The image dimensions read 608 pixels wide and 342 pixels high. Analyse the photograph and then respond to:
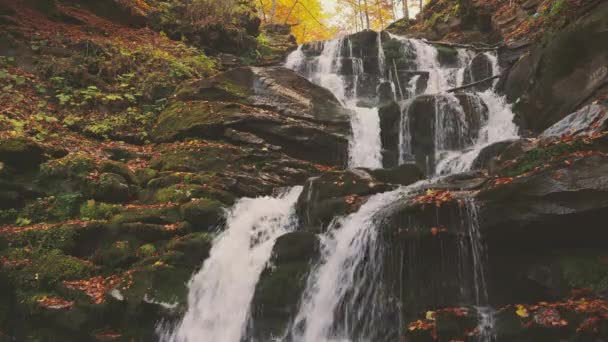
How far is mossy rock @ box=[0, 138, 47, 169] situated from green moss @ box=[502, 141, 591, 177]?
354 inches

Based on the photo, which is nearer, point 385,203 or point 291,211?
→ point 385,203

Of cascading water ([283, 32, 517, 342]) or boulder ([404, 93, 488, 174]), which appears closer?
cascading water ([283, 32, 517, 342])

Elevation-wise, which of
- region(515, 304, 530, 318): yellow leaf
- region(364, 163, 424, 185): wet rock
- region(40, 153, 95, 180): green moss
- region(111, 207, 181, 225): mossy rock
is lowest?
region(515, 304, 530, 318): yellow leaf

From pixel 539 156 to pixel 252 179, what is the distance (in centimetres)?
599

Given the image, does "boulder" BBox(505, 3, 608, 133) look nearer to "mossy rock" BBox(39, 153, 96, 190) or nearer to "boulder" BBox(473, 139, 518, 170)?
"boulder" BBox(473, 139, 518, 170)

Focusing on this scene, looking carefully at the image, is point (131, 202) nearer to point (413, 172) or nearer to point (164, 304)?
point (164, 304)

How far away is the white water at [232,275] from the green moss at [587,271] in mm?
4433

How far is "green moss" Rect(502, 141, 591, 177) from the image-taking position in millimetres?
5859

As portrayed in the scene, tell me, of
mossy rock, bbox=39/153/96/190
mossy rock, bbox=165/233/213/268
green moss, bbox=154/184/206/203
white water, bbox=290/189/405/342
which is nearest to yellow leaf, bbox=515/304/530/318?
white water, bbox=290/189/405/342

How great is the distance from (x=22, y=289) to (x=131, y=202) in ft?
8.59

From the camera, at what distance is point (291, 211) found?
28.6 feet

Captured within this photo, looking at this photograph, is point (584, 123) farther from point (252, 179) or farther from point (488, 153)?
point (252, 179)

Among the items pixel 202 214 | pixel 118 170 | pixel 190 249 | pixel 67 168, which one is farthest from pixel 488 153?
pixel 67 168

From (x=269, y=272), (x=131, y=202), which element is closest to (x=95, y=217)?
(x=131, y=202)
